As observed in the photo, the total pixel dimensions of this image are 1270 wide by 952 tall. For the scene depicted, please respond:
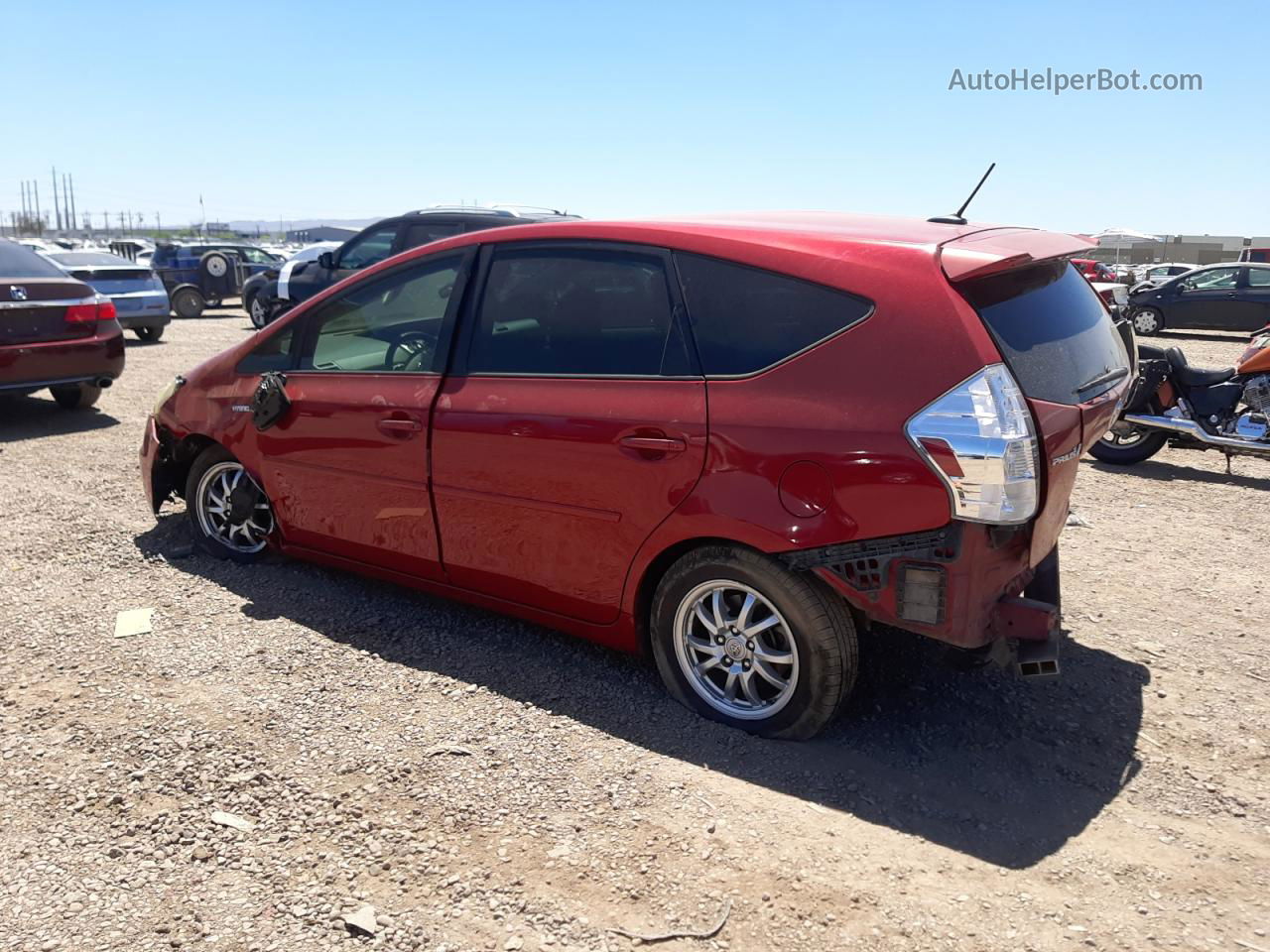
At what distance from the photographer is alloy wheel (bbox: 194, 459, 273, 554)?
5.08 m

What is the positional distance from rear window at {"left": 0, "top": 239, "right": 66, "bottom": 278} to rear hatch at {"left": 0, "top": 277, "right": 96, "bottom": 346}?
12 centimetres

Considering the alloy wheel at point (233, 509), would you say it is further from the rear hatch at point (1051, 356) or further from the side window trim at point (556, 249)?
the rear hatch at point (1051, 356)

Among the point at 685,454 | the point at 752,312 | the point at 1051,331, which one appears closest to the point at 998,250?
the point at 1051,331

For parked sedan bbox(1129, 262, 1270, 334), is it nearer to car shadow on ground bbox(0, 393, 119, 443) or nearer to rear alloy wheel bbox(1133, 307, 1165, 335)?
rear alloy wheel bbox(1133, 307, 1165, 335)

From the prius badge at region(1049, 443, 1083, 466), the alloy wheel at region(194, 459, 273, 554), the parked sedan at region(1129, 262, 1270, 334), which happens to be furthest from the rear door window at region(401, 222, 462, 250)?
the parked sedan at region(1129, 262, 1270, 334)

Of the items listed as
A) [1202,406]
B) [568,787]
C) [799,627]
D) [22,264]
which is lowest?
[568,787]

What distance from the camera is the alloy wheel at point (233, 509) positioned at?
5.08 meters

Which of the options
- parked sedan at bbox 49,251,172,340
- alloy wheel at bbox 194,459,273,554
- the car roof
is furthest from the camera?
parked sedan at bbox 49,251,172,340

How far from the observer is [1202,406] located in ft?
24.8

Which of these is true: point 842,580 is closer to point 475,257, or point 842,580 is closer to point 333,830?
point 333,830

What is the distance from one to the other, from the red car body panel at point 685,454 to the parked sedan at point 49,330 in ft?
17.7

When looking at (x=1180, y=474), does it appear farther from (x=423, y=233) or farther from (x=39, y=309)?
(x=39, y=309)

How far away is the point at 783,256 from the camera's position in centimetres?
332

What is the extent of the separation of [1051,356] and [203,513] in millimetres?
4234
